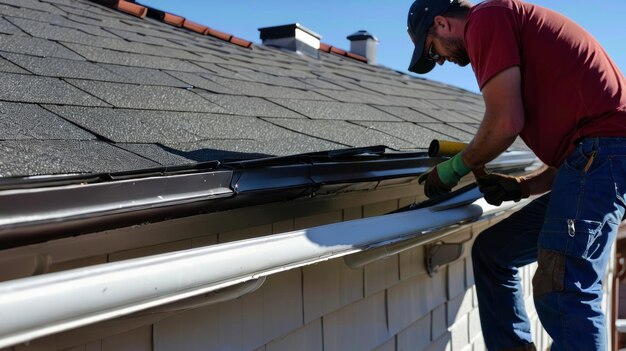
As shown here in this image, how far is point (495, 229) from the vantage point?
2801 mm

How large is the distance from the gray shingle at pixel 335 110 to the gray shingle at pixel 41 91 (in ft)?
3.78

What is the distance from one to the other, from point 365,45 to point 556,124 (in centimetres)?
622

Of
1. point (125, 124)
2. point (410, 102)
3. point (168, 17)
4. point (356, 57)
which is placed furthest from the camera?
point (356, 57)

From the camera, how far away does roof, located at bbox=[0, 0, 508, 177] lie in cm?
175

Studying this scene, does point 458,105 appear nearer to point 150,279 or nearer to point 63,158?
point 63,158

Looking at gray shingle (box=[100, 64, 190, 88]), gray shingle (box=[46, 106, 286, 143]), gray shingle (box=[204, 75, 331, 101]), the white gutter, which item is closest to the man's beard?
gray shingle (box=[46, 106, 286, 143])

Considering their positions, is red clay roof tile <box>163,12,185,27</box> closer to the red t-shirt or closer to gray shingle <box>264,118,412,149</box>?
gray shingle <box>264,118,412,149</box>

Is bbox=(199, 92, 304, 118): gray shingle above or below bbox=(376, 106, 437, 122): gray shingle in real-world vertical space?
above

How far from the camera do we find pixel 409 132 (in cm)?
339

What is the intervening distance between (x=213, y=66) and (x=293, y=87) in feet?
1.61

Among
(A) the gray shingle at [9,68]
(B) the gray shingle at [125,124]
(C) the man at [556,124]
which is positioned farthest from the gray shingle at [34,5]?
(C) the man at [556,124]

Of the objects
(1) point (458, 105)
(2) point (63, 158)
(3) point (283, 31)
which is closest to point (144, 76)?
(2) point (63, 158)

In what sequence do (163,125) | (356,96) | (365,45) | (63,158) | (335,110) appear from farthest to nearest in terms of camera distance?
(365,45) → (356,96) → (335,110) → (163,125) → (63,158)

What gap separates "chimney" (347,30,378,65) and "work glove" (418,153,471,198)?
224 inches
